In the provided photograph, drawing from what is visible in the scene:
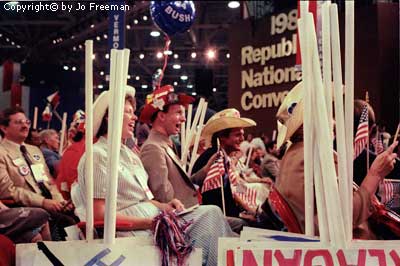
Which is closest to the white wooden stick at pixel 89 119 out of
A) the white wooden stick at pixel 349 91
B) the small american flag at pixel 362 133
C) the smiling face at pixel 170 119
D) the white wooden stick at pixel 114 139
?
the white wooden stick at pixel 114 139

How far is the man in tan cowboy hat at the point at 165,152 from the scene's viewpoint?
3.29 metres

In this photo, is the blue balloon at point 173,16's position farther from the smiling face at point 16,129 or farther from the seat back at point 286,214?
the seat back at point 286,214

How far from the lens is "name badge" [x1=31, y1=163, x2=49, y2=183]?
3.85m

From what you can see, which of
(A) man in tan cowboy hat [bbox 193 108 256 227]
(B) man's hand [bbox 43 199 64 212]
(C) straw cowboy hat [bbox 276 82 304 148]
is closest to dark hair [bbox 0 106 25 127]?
(B) man's hand [bbox 43 199 64 212]

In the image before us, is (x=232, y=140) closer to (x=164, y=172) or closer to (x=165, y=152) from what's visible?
(x=165, y=152)

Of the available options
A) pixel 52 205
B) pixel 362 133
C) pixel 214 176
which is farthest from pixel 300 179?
pixel 52 205

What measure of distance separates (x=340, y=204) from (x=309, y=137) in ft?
0.68

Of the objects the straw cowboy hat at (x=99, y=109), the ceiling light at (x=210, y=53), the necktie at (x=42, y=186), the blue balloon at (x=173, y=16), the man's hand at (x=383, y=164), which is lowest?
the necktie at (x=42, y=186)

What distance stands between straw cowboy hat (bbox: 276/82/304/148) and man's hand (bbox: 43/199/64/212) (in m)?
1.30

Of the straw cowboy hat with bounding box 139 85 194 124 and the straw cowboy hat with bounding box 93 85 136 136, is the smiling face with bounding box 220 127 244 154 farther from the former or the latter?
the straw cowboy hat with bounding box 93 85 136 136

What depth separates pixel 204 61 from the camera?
2384 centimetres

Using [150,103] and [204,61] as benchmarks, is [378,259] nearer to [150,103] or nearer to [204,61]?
[150,103]

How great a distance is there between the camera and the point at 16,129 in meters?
4.02

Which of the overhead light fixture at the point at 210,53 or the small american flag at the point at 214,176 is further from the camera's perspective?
the overhead light fixture at the point at 210,53
